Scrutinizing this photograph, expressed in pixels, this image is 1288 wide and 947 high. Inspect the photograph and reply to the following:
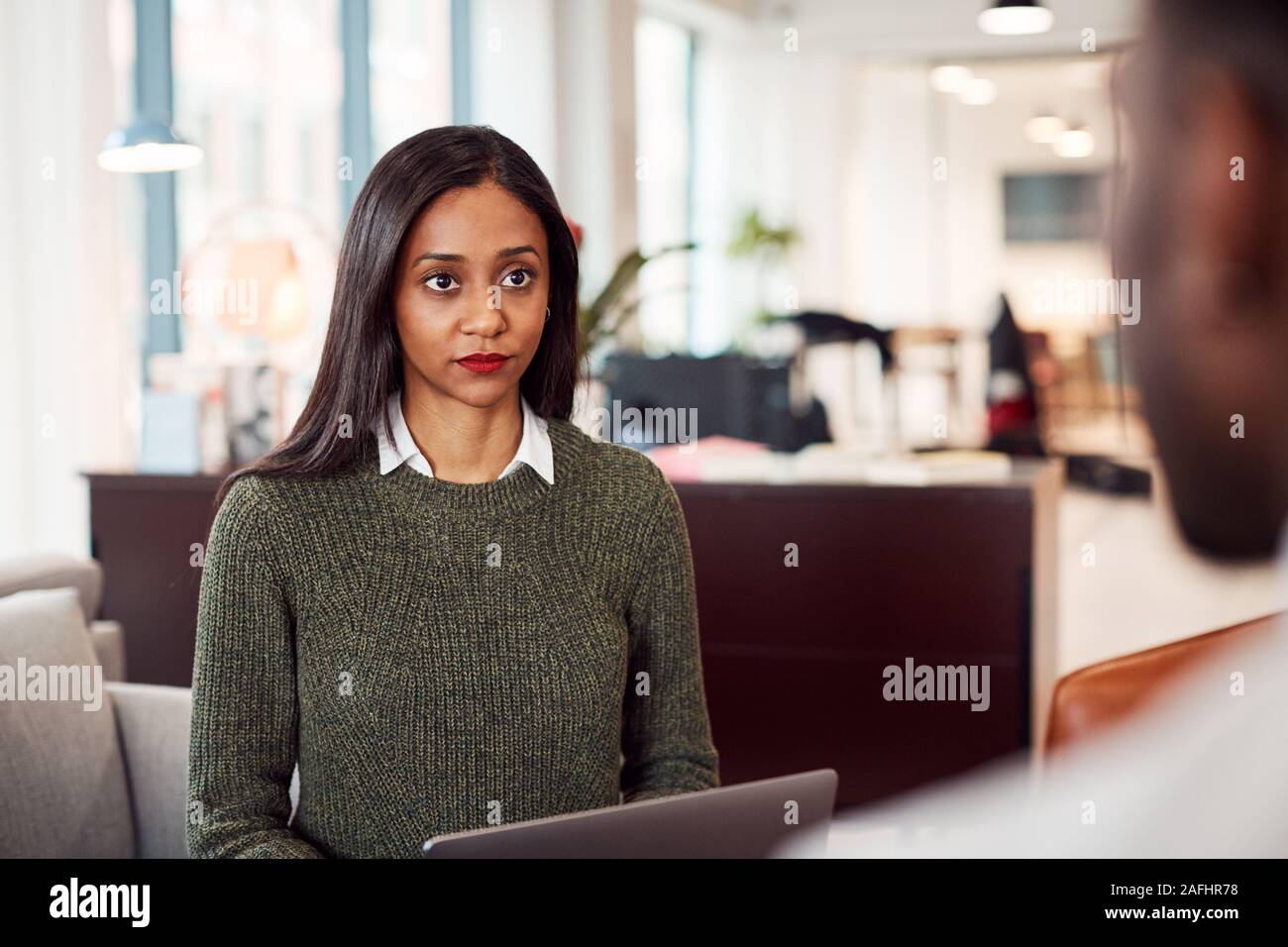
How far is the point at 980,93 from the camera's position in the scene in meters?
10.6

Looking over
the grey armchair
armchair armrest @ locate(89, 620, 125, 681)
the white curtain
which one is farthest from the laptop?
the white curtain

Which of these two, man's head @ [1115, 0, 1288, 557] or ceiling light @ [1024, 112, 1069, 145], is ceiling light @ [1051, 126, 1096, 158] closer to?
ceiling light @ [1024, 112, 1069, 145]

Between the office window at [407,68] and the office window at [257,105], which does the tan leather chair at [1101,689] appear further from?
the office window at [407,68]

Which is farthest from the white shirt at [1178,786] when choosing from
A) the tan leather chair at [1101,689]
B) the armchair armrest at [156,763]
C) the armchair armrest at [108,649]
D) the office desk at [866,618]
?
the office desk at [866,618]

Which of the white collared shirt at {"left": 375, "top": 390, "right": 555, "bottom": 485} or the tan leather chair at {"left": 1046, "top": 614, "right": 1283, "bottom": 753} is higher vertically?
the white collared shirt at {"left": 375, "top": 390, "right": 555, "bottom": 485}

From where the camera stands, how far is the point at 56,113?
3.31 meters

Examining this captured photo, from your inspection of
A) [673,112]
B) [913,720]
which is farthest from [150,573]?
[673,112]

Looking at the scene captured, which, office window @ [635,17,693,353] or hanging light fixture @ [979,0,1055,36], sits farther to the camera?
office window @ [635,17,693,353]

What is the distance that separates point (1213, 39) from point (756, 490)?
262cm

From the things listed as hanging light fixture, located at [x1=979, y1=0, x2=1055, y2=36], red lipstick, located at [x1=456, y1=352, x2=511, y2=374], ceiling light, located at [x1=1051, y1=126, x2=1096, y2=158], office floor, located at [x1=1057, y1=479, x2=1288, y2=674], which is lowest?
office floor, located at [x1=1057, y1=479, x2=1288, y2=674]

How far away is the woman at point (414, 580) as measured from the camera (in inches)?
49.8

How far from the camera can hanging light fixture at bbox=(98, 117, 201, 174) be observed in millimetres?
2910

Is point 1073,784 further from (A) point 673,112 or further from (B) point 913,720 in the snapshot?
(A) point 673,112

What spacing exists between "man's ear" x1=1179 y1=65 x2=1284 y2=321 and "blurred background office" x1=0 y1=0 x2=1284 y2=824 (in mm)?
16
